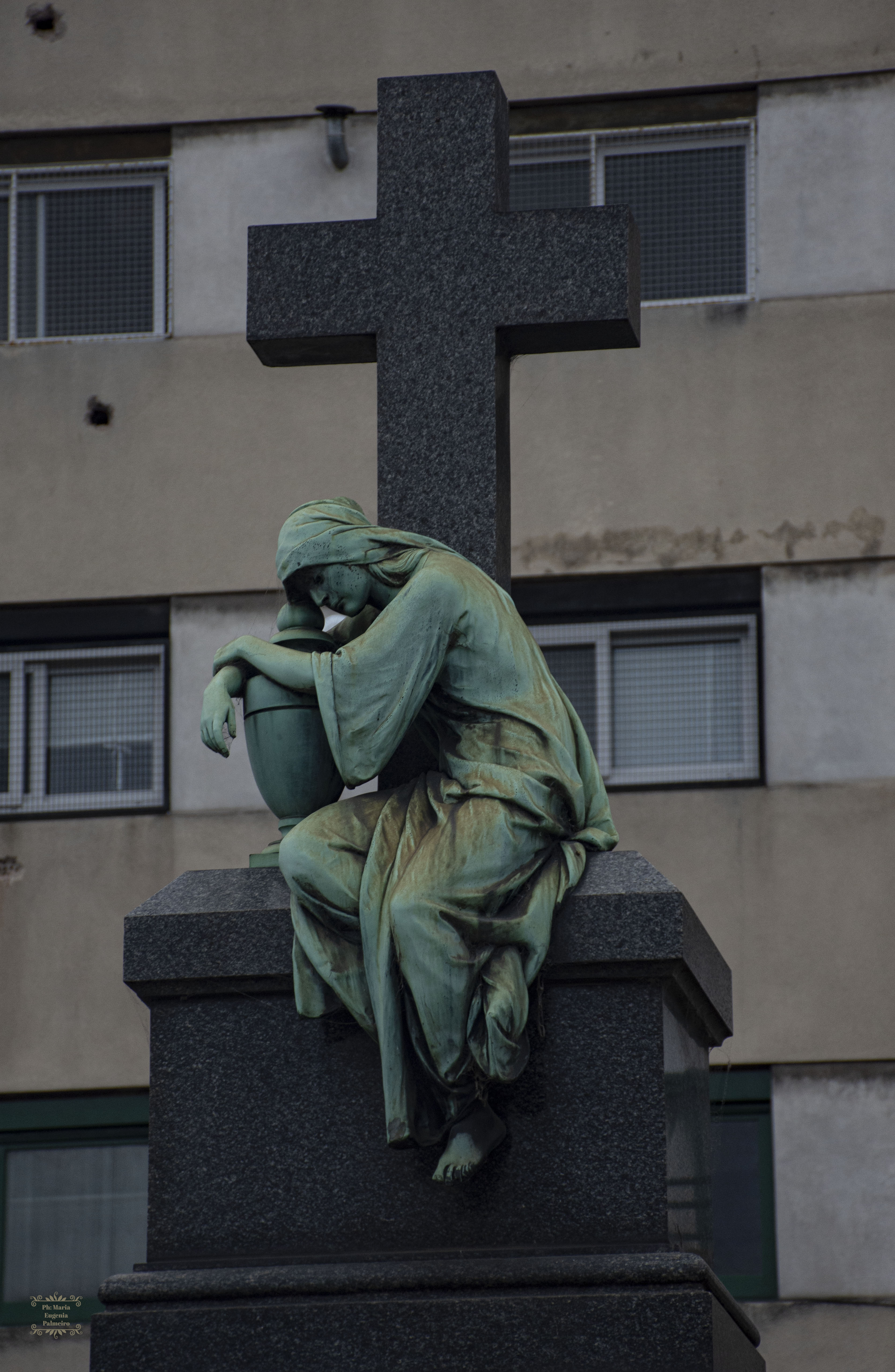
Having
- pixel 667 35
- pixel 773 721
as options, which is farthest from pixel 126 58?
pixel 773 721

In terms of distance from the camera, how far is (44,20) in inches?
576

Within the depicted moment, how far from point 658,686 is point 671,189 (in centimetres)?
286

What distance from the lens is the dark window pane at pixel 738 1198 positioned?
12.5 metres

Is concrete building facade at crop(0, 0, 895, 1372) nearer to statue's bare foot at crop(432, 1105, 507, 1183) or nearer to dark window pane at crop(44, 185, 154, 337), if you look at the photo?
dark window pane at crop(44, 185, 154, 337)

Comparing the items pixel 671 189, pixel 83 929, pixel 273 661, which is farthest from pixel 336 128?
pixel 273 661

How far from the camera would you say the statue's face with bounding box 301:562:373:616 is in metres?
5.95

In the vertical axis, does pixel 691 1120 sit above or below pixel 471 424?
below

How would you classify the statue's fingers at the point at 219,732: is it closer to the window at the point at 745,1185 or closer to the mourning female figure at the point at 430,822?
the mourning female figure at the point at 430,822

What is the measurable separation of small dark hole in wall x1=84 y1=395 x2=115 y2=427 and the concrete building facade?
18 mm

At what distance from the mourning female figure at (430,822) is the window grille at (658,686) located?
7518 millimetres

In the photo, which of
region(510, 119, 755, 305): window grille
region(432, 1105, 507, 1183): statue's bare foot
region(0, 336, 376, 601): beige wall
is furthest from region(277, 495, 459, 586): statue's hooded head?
region(510, 119, 755, 305): window grille

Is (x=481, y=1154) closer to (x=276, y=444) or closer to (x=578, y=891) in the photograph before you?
(x=578, y=891)

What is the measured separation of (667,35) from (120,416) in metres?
3.81

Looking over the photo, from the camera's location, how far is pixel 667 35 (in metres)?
13.8
